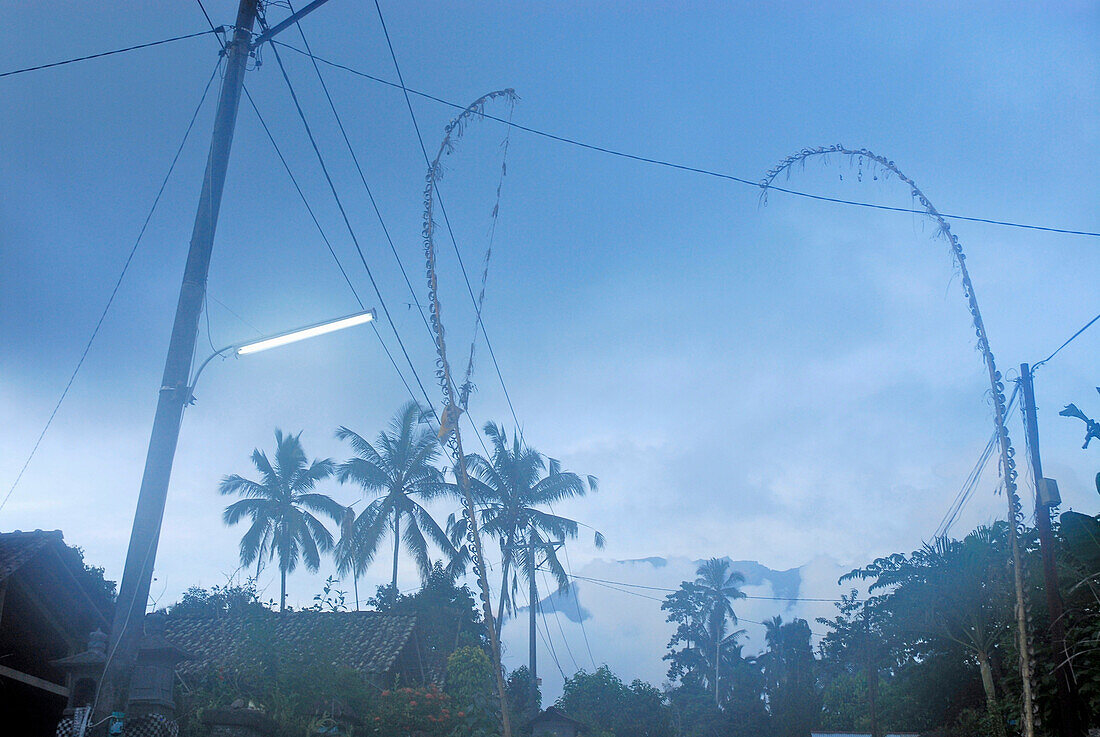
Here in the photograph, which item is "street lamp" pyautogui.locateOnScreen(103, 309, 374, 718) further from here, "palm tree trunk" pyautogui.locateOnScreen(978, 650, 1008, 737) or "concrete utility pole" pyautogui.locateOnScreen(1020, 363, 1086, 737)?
"palm tree trunk" pyautogui.locateOnScreen(978, 650, 1008, 737)

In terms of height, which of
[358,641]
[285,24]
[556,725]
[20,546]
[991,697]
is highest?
[285,24]

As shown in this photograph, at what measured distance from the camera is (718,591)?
65875 mm

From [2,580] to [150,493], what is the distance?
Answer: 7197 mm

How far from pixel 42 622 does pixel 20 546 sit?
2.08 m

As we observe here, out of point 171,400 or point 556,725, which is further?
point 556,725

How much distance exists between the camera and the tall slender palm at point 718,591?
65250 millimetres

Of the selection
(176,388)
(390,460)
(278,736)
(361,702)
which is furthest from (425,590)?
(176,388)

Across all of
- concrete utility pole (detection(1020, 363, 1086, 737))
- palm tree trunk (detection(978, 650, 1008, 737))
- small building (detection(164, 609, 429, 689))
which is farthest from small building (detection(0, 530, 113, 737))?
palm tree trunk (detection(978, 650, 1008, 737))

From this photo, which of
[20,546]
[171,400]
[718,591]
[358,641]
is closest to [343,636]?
[358,641]

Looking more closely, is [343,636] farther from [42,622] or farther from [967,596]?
[967,596]

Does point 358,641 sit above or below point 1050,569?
below

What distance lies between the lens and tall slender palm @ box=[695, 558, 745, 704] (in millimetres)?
65250

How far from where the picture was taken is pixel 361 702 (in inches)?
456

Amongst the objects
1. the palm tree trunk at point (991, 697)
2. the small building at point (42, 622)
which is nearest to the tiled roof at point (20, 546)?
the small building at point (42, 622)
